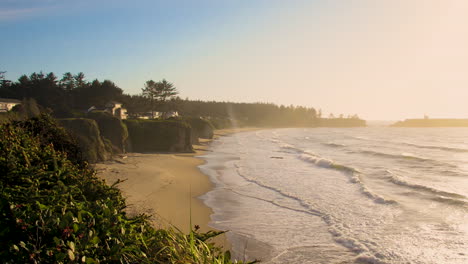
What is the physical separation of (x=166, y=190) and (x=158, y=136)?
17.7 metres

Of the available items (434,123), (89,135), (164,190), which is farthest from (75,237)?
(434,123)

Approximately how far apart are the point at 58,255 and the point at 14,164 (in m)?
2.32

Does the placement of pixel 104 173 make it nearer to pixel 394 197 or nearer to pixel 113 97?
pixel 394 197

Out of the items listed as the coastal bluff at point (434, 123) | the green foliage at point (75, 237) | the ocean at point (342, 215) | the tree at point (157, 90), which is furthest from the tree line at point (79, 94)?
the coastal bluff at point (434, 123)

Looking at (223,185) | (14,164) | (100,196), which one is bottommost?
(223,185)

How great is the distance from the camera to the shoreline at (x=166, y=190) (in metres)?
10.5

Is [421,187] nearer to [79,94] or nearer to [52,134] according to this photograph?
[52,134]

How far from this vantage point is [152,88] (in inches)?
2682

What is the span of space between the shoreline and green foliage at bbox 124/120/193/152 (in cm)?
810

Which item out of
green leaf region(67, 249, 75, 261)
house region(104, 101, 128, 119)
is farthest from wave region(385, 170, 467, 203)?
house region(104, 101, 128, 119)

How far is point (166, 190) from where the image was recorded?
1514cm

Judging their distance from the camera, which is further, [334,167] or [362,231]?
[334,167]

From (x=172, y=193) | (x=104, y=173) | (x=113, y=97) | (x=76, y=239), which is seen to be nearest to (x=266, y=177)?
(x=172, y=193)

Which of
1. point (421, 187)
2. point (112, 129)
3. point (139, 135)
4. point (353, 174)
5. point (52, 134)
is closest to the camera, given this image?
point (52, 134)
